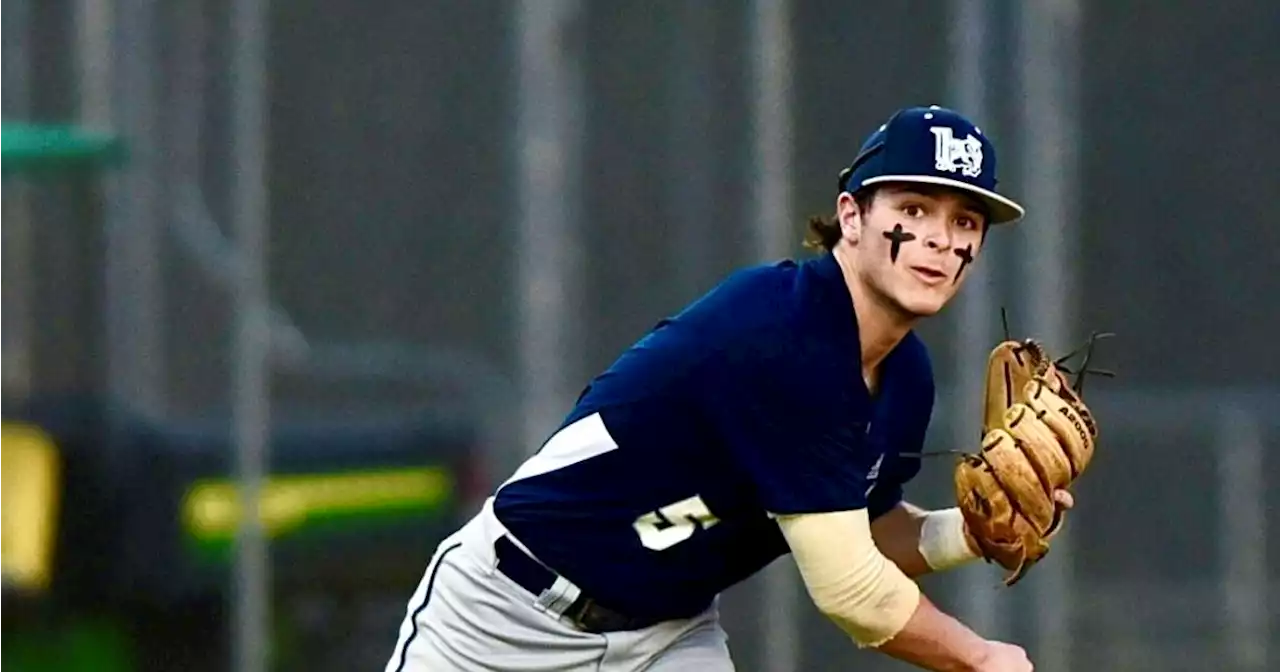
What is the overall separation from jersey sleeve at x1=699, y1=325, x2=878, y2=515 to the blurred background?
3907 millimetres

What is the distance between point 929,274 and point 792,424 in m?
0.36

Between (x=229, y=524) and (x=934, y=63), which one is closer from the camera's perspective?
(x=229, y=524)

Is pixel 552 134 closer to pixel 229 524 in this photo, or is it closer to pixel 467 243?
pixel 467 243

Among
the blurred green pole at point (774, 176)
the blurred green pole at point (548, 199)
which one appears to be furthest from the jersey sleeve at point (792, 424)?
the blurred green pole at point (774, 176)

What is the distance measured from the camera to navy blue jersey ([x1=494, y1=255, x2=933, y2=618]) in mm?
4168

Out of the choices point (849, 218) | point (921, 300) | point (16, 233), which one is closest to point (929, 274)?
point (921, 300)

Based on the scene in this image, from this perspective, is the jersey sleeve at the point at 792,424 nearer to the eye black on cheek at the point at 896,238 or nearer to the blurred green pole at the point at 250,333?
the eye black on cheek at the point at 896,238

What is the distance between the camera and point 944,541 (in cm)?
471

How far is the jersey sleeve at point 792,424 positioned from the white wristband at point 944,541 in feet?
1.80

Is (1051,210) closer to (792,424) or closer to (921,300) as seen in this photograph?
(921,300)

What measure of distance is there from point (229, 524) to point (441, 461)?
73 cm

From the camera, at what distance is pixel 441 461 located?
8062mm

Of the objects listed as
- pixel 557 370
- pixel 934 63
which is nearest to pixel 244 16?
pixel 557 370

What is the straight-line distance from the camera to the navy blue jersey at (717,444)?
417 centimetres
